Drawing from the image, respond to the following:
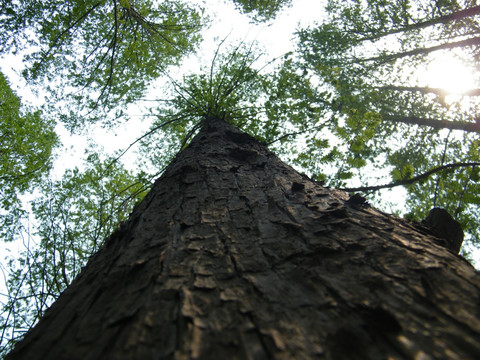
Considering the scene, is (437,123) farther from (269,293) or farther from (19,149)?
A: (19,149)

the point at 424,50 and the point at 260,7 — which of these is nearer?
the point at 260,7

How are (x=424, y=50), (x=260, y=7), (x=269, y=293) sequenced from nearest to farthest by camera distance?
(x=269, y=293), (x=260, y=7), (x=424, y=50)

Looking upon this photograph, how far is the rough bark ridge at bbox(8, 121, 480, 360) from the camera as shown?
70 cm

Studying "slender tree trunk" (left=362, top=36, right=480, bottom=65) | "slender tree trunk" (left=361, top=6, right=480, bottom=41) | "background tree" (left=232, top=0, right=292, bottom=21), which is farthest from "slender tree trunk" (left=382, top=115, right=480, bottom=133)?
"background tree" (left=232, top=0, right=292, bottom=21)

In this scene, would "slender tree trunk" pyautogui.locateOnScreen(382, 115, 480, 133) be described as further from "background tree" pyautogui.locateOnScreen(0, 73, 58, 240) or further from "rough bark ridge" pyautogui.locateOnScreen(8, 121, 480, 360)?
"background tree" pyautogui.locateOnScreen(0, 73, 58, 240)

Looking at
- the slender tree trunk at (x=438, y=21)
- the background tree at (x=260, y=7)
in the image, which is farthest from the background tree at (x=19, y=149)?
the slender tree trunk at (x=438, y=21)

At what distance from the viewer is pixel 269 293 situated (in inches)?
35.5

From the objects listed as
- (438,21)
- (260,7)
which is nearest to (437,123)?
(438,21)

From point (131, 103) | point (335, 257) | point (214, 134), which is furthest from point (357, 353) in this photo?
point (131, 103)

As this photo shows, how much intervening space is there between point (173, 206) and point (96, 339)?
978 mm

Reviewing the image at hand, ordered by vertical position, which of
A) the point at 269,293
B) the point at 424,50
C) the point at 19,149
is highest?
the point at 424,50

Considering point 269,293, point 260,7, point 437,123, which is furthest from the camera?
point 437,123

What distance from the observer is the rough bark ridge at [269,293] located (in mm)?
701

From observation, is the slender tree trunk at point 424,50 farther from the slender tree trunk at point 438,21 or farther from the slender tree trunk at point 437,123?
the slender tree trunk at point 437,123
